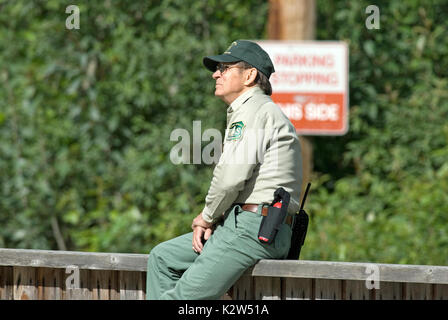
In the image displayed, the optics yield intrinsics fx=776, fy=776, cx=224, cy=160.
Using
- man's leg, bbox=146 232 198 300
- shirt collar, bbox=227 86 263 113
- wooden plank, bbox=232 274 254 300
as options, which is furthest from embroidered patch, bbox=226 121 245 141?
wooden plank, bbox=232 274 254 300

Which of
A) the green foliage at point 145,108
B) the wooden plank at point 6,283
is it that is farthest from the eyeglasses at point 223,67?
the green foliage at point 145,108

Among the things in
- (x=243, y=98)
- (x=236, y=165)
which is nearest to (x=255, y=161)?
(x=236, y=165)

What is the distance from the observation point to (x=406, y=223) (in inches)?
284

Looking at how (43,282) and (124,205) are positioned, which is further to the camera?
(124,205)

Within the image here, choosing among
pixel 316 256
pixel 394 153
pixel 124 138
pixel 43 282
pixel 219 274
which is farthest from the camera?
pixel 124 138

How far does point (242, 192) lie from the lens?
141 inches

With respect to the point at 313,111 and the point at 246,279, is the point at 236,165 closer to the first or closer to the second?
the point at 246,279

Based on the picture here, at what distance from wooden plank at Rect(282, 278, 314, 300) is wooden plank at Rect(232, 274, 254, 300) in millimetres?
161

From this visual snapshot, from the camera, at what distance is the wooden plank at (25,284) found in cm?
412

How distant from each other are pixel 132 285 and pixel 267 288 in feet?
2.35
